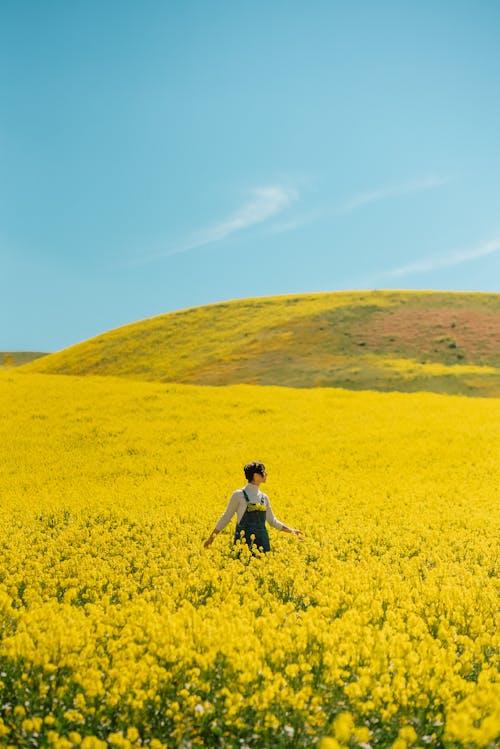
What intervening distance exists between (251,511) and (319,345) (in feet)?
168

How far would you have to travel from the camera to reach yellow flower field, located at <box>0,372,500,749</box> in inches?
247

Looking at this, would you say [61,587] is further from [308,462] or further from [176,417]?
[176,417]

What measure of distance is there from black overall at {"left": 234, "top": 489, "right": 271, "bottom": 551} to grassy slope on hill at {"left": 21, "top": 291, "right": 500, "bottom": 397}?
36756 mm

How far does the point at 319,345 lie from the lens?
62.2 m

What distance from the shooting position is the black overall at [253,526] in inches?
452

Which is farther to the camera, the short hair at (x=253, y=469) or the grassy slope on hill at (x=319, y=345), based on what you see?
the grassy slope on hill at (x=319, y=345)

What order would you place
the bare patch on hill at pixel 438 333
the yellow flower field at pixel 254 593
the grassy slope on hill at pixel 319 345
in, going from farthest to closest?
1. the bare patch on hill at pixel 438 333
2. the grassy slope on hill at pixel 319 345
3. the yellow flower field at pixel 254 593

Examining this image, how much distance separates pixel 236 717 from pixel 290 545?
7.17 metres

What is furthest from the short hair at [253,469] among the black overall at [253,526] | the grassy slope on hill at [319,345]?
the grassy slope on hill at [319,345]

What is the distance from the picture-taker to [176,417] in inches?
1233

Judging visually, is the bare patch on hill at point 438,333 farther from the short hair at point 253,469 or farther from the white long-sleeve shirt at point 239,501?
the short hair at point 253,469

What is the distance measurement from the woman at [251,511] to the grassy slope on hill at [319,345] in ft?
121

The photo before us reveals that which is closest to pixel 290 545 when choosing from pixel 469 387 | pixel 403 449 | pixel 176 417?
pixel 403 449

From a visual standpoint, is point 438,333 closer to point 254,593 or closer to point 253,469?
point 253,469
